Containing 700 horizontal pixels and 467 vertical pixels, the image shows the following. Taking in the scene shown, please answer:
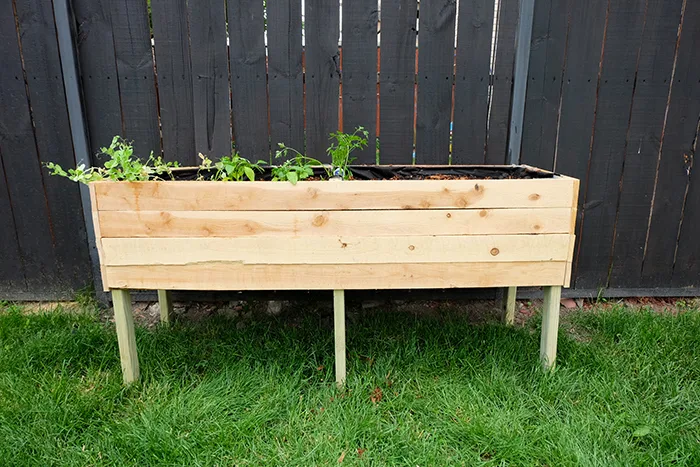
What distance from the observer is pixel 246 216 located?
71.8 inches

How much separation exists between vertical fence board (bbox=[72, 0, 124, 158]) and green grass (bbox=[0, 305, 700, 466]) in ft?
3.64

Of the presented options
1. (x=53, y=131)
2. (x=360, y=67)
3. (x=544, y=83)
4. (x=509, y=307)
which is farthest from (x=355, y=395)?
(x=53, y=131)

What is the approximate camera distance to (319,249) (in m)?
1.86

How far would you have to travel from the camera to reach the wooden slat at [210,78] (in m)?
2.47

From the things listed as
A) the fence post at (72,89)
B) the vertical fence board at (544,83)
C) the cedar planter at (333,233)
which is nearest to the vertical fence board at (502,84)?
the vertical fence board at (544,83)

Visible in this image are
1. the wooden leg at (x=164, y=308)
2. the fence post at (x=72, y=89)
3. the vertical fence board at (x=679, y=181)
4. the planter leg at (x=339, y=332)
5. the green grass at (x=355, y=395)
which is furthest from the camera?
the vertical fence board at (x=679, y=181)

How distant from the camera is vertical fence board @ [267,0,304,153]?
2473 mm

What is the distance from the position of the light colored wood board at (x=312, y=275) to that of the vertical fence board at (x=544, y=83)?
1.06 m

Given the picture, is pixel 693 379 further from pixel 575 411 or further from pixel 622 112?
pixel 622 112

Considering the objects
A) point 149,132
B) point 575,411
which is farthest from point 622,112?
point 149,132

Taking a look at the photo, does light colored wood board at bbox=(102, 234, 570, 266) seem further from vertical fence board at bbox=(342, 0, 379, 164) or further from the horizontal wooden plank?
vertical fence board at bbox=(342, 0, 379, 164)

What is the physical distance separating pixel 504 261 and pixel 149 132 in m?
2.09

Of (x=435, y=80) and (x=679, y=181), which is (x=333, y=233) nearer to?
(x=435, y=80)

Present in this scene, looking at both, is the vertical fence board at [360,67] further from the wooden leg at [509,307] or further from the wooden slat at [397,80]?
the wooden leg at [509,307]
